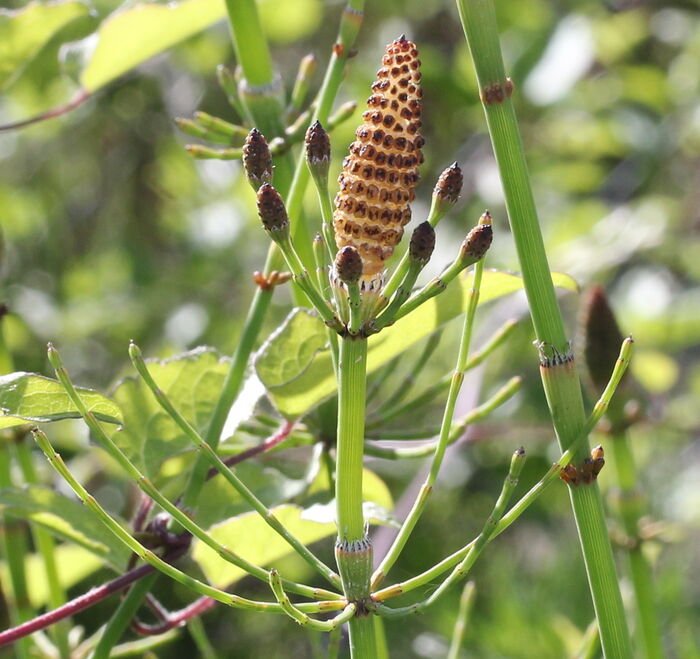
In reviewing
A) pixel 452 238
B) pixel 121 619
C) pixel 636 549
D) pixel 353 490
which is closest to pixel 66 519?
pixel 121 619

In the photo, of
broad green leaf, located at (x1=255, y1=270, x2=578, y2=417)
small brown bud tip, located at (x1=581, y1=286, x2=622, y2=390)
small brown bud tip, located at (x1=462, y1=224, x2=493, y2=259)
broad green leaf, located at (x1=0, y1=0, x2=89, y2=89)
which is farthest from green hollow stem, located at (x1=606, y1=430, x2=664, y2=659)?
broad green leaf, located at (x1=0, y1=0, x2=89, y2=89)

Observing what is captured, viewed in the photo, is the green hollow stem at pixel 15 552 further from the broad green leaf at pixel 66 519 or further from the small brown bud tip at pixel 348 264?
the small brown bud tip at pixel 348 264

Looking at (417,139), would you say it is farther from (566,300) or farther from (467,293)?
(566,300)

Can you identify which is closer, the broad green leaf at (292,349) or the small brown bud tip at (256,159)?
the small brown bud tip at (256,159)

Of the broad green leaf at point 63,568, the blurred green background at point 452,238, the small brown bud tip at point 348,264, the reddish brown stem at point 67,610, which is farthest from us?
the blurred green background at point 452,238

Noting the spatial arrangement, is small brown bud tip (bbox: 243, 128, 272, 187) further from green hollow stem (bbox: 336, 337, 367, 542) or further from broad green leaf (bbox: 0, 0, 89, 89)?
broad green leaf (bbox: 0, 0, 89, 89)

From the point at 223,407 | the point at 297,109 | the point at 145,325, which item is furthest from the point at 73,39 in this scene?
the point at 145,325

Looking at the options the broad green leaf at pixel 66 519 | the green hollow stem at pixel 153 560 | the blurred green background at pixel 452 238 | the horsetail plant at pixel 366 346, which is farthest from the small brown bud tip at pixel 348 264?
the blurred green background at pixel 452 238
